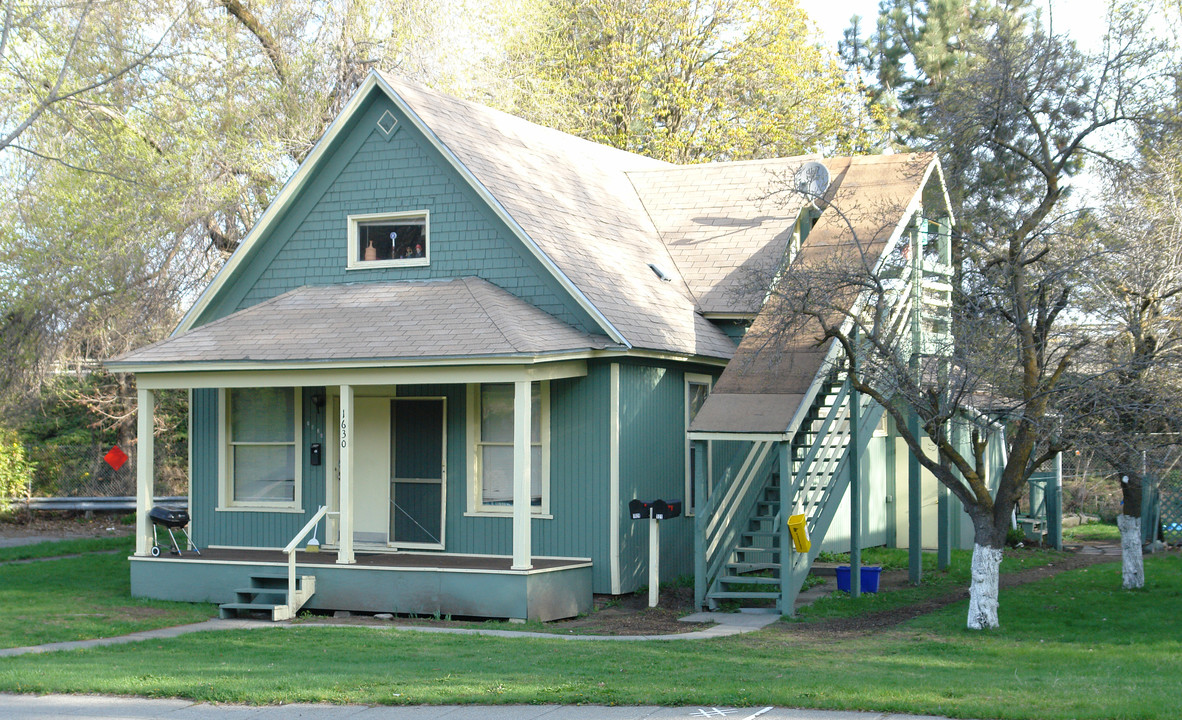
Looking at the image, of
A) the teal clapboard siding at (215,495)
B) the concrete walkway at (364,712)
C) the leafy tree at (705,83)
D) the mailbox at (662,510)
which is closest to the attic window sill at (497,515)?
the mailbox at (662,510)

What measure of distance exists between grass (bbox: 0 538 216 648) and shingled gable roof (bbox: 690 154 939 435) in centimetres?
666

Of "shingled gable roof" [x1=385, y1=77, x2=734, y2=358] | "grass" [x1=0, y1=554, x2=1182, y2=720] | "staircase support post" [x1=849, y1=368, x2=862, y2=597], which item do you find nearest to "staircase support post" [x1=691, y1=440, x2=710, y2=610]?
"grass" [x1=0, y1=554, x2=1182, y2=720]

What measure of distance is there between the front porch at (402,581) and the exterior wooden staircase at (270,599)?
75mm

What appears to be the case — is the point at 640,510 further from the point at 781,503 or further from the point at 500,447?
the point at 500,447

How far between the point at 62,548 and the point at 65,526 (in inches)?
204

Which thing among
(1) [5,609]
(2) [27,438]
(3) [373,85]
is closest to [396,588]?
(1) [5,609]

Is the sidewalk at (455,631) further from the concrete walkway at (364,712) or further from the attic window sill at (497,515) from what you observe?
the concrete walkway at (364,712)

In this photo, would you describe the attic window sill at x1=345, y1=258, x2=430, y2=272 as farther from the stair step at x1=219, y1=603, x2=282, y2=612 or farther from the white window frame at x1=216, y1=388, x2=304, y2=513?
the stair step at x1=219, y1=603, x2=282, y2=612

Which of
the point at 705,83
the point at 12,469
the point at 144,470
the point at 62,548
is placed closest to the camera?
the point at 144,470

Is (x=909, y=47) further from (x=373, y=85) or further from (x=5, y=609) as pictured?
(x=5, y=609)

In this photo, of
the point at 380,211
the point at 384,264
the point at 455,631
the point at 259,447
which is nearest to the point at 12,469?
the point at 259,447

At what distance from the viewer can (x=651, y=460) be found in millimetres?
15711

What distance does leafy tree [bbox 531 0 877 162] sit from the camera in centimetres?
3269

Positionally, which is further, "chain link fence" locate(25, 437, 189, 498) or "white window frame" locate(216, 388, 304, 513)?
"chain link fence" locate(25, 437, 189, 498)
